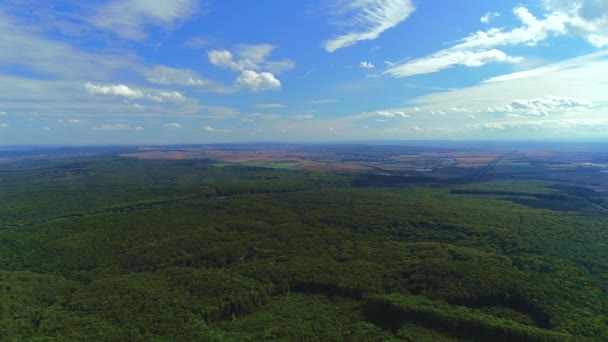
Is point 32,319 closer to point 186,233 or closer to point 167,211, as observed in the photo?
point 186,233

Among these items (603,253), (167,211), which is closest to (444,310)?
(603,253)

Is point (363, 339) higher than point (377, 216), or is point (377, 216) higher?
point (377, 216)

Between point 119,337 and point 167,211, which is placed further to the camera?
point 167,211

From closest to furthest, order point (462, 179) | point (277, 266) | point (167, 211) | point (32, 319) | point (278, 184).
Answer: point (32, 319) → point (277, 266) → point (167, 211) → point (278, 184) → point (462, 179)

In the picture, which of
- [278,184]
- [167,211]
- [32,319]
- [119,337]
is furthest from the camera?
[278,184]

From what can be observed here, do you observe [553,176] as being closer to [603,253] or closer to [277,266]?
[603,253]

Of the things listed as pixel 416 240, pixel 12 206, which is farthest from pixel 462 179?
pixel 12 206
